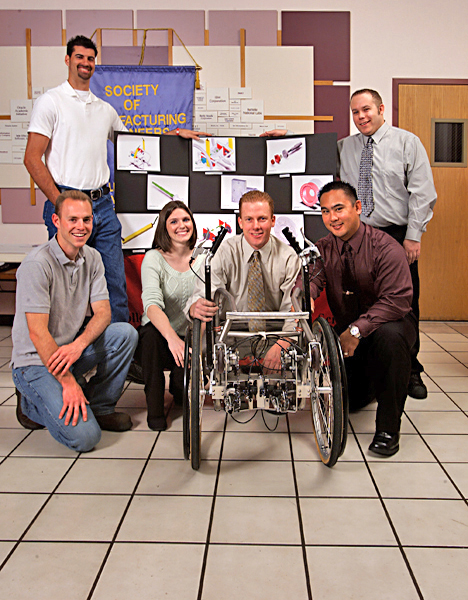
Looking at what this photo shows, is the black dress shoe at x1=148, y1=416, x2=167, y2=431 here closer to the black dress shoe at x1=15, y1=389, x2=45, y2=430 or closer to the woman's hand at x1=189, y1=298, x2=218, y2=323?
the black dress shoe at x1=15, y1=389, x2=45, y2=430

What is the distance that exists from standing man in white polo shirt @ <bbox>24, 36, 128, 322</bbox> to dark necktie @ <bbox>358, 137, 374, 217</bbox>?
4.83ft

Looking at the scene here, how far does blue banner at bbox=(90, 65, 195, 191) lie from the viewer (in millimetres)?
4547

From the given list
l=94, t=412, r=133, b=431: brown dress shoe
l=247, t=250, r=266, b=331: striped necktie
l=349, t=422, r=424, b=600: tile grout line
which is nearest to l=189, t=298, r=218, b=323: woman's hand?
l=247, t=250, r=266, b=331: striped necktie

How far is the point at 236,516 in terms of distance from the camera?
1878mm

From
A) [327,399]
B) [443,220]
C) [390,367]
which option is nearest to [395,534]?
[327,399]

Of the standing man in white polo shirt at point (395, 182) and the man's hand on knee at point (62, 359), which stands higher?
the standing man in white polo shirt at point (395, 182)

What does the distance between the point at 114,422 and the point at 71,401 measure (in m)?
0.34

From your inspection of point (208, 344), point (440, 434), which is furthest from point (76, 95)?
point (440, 434)

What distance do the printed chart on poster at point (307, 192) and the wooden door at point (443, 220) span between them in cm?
163

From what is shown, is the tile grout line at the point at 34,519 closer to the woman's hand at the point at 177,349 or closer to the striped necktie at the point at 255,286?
the woman's hand at the point at 177,349

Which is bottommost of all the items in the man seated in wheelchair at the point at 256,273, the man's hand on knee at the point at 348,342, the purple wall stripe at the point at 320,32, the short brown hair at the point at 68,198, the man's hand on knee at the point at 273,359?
the man's hand on knee at the point at 273,359

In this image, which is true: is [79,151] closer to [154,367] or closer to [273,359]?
[154,367]

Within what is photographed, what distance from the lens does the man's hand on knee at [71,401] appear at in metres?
2.31

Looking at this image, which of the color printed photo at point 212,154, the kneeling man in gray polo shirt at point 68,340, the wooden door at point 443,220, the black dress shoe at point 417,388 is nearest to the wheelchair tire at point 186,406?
the kneeling man in gray polo shirt at point 68,340
